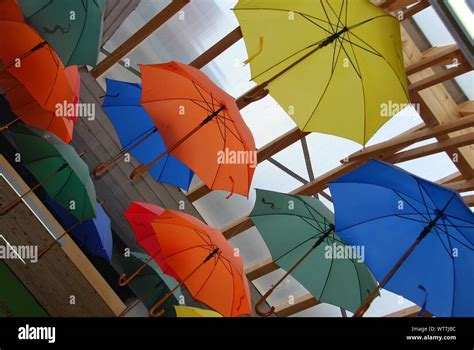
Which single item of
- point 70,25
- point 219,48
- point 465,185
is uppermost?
point 70,25

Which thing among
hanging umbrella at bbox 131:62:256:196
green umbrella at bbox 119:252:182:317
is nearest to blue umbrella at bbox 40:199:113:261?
green umbrella at bbox 119:252:182:317

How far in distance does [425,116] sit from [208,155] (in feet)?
8.83

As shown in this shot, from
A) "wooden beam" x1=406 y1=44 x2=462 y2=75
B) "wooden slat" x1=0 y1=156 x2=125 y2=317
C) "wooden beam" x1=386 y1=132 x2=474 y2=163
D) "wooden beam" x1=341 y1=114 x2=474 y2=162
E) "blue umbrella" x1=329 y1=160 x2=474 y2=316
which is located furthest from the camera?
"wooden beam" x1=386 y1=132 x2=474 y2=163

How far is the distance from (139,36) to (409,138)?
3.28 metres

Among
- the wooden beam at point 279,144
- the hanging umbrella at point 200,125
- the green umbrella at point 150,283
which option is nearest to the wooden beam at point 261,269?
the wooden beam at point 279,144

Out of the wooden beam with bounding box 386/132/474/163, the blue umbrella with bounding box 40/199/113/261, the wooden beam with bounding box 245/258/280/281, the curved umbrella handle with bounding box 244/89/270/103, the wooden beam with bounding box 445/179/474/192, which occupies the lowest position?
the wooden beam with bounding box 445/179/474/192

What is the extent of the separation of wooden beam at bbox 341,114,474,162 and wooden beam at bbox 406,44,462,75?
2.08ft

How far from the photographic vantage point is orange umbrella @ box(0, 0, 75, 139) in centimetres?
455

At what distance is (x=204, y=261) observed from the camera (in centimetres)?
516

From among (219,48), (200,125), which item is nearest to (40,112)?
(200,125)

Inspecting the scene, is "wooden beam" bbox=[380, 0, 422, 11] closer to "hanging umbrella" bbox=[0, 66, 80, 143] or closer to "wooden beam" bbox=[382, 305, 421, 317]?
"hanging umbrella" bbox=[0, 66, 80, 143]

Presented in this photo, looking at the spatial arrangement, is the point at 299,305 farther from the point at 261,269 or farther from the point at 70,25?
the point at 70,25

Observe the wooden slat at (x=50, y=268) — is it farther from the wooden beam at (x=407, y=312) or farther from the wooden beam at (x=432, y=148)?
the wooden beam at (x=407, y=312)

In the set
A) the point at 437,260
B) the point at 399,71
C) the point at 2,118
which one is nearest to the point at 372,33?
the point at 399,71
